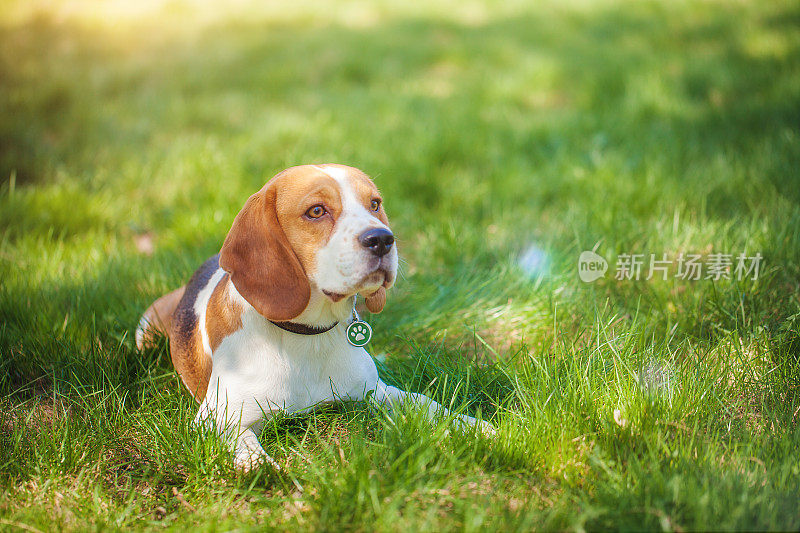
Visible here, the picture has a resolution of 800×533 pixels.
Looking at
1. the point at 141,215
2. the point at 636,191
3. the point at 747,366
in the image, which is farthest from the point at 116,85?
the point at 747,366

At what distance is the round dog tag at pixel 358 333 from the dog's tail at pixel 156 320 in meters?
0.95

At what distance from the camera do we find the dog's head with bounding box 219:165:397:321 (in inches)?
81.2

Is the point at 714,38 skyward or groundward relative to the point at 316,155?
skyward

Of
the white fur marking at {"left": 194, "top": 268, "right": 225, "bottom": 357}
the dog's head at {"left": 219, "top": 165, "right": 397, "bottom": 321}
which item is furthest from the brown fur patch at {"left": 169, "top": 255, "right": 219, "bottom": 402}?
the dog's head at {"left": 219, "top": 165, "right": 397, "bottom": 321}

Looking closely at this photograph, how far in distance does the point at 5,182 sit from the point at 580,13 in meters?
7.38

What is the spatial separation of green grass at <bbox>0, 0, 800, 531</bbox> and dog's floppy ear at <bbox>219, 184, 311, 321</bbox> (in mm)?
484

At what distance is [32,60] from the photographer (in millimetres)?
7055

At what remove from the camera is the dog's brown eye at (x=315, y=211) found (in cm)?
215

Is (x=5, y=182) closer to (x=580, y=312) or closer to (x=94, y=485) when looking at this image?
(x=94, y=485)

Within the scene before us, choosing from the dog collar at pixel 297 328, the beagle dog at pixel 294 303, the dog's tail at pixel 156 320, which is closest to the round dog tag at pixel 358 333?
the beagle dog at pixel 294 303

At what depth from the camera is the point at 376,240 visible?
2.04 m

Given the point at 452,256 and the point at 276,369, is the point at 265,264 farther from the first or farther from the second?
the point at 452,256

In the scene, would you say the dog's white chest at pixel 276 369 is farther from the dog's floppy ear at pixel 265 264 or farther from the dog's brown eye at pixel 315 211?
the dog's brown eye at pixel 315 211

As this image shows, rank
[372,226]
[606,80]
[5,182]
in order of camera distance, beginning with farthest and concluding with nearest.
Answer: [606,80] < [5,182] < [372,226]
